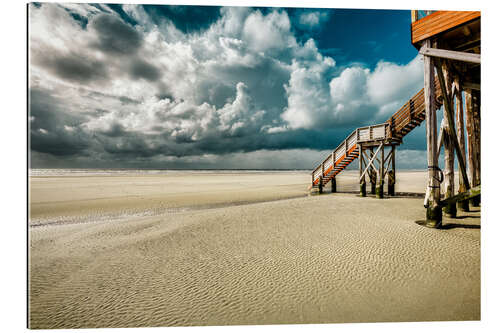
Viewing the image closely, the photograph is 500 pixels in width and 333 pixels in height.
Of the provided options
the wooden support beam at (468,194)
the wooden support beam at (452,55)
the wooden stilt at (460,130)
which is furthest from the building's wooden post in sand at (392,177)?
the wooden support beam at (452,55)

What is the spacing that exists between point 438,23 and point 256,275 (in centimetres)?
667

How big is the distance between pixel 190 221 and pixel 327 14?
6599mm

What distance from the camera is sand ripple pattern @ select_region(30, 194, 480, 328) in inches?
107

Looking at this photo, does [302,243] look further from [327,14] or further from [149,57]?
[149,57]

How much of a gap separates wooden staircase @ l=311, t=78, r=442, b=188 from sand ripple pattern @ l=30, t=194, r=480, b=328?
5.74 meters

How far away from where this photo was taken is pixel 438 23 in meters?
4.67

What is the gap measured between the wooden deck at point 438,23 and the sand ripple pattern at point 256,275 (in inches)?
183

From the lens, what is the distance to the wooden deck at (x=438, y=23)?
4224 mm

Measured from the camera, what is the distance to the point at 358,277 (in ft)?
10.8

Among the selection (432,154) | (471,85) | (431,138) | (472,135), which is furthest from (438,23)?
(472,135)

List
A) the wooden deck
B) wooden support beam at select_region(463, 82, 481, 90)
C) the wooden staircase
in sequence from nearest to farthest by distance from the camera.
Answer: the wooden deck, wooden support beam at select_region(463, 82, 481, 90), the wooden staircase

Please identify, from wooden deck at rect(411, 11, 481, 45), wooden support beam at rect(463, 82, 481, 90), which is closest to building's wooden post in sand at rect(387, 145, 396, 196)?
wooden support beam at rect(463, 82, 481, 90)

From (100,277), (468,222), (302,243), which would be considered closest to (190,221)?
(100,277)

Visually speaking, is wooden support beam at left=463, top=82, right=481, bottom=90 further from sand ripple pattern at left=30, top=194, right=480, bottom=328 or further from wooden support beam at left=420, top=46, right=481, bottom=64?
sand ripple pattern at left=30, top=194, right=480, bottom=328
